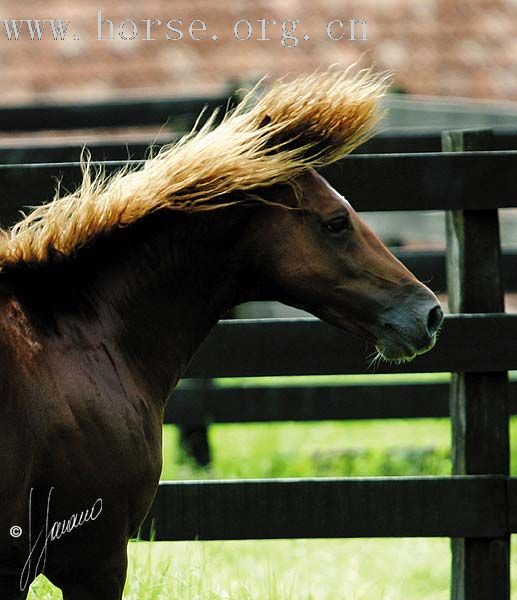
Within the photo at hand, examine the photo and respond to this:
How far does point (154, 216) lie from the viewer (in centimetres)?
307

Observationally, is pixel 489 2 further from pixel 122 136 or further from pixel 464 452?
pixel 464 452

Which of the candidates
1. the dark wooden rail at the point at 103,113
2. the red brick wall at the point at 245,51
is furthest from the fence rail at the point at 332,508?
the red brick wall at the point at 245,51

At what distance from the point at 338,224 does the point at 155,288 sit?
512 mm

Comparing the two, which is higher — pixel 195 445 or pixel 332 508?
pixel 195 445

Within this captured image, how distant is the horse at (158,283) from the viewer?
2.79 meters

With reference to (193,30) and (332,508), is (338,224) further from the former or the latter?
(193,30)

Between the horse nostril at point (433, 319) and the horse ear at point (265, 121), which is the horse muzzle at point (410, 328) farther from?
the horse ear at point (265, 121)

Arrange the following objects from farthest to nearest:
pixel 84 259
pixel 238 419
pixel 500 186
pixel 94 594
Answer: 1. pixel 238 419
2. pixel 500 186
3. pixel 84 259
4. pixel 94 594

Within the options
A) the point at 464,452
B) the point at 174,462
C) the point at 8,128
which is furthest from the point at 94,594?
the point at 8,128

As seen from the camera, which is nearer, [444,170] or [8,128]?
[444,170]

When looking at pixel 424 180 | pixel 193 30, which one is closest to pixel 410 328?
pixel 424 180

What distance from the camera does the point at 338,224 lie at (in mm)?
3080

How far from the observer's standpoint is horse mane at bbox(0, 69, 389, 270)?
297cm

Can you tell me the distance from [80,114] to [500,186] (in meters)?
4.35
